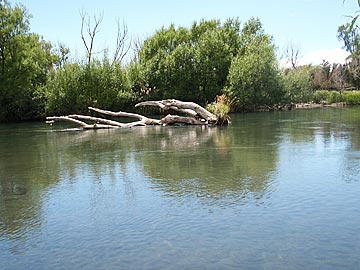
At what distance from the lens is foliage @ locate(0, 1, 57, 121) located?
37406mm

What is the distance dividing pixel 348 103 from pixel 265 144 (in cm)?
5101

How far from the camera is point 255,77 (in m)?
43.7

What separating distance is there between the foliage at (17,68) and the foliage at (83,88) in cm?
172

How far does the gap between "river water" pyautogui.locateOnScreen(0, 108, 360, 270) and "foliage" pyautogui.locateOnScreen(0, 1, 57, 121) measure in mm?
26719

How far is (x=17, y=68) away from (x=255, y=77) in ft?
78.1

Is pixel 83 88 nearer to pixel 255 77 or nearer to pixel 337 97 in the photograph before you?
pixel 255 77

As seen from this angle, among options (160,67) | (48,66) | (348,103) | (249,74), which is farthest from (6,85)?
(348,103)

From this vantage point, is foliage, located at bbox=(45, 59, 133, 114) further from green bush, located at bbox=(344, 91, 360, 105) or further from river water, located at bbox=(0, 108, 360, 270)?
green bush, located at bbox=(344, 91, 360, 105)

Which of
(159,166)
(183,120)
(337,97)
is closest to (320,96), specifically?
(337,97)

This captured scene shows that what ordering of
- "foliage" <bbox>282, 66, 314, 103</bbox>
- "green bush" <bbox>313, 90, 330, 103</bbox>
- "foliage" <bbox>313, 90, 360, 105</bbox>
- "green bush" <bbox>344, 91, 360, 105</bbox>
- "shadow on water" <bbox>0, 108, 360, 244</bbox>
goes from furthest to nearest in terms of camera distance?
"green bush" <bbox>344, 91, 360, 105</bbox> → "foliage" <bbox>313, 90, 360, 105</bbox> → "green bush" <bbox>313, 90, 330, 103</bbox> → "foliage" <bbox>282, 66, 314, 103</bbox> → "shadow on water" <bbox>0, 108, 360, 244</bbox>

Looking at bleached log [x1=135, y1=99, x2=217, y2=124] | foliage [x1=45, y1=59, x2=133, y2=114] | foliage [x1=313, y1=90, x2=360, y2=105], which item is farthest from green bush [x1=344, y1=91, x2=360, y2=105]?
bleached log [x1=135, y1=99, x2=217, y2=124]

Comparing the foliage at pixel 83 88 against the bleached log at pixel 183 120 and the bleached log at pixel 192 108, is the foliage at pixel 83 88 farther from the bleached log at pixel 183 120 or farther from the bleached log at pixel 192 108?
the bleached log at pixel 192 108

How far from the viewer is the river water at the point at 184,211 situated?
16.5ft

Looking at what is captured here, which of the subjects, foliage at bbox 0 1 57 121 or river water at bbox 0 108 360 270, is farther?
foliage at bbox 0 1 57 121
